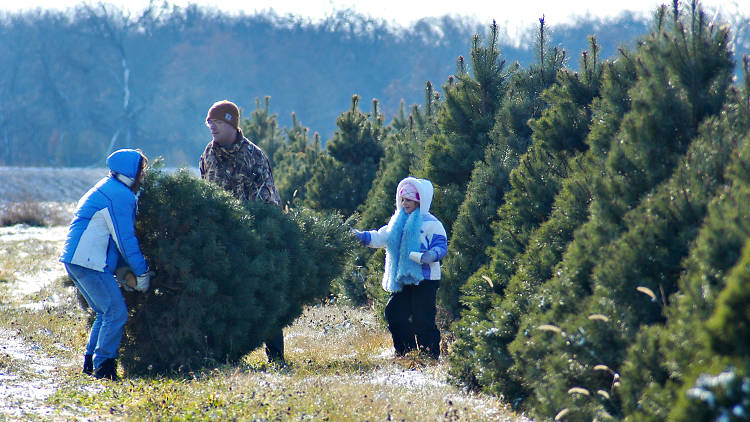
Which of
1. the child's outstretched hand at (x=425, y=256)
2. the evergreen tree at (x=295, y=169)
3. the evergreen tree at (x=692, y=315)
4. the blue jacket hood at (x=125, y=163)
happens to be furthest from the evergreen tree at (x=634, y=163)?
the evergreen tree at (x=295, y=169)

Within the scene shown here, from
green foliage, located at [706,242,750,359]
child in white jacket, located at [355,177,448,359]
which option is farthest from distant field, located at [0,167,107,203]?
green foliage, located at [706,242,750,359]

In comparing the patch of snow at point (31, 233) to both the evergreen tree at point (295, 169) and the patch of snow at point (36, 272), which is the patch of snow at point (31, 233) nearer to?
the patch of snow at point (36, 272)

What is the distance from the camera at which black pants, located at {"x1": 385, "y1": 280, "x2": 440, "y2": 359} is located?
700 centimetres

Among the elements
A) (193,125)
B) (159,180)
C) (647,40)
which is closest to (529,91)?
(647,40)

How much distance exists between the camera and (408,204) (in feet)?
23.3

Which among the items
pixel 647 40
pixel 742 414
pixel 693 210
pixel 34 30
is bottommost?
pixel 742 414

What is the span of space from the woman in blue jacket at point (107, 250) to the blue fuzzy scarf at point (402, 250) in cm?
223

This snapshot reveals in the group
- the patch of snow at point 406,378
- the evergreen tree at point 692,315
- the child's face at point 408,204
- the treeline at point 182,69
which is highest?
the treeline at point 182,69

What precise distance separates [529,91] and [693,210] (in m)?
4.72

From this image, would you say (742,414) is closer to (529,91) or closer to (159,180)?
(159,180)

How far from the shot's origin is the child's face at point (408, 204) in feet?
23.3

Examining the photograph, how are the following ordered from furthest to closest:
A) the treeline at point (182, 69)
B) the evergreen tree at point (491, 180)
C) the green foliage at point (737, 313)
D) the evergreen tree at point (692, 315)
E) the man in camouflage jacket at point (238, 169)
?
the treeline at point (182, 69) < the evergreen tree at point (491, 180) < the man in camouflage jacket at point (238, 169) < the evergreen tree at point (692, 315) < the green foliage at point (737, 313)

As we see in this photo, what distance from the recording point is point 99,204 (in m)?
5.96

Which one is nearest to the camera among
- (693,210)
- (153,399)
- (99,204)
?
(693,210)
